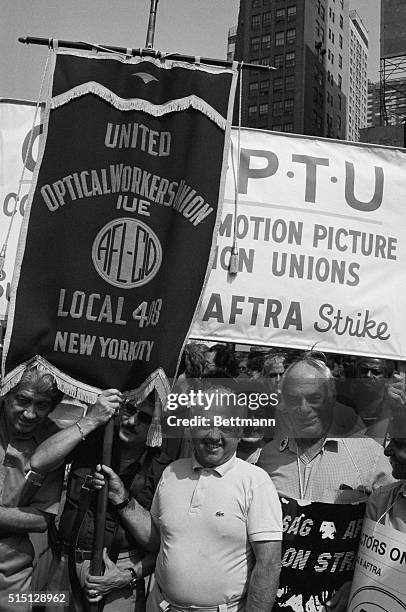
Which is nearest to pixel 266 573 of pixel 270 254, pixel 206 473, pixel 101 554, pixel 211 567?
pixel 211 567

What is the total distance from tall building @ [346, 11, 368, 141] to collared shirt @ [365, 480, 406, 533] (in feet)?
342

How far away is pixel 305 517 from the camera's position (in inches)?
104

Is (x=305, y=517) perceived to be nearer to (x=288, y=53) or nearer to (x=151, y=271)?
(x=151, y=271)

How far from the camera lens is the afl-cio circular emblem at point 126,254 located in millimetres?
2689

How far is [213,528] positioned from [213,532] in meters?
0.01

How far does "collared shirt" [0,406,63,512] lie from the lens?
2.63 m

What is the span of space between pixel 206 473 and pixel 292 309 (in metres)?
0.98

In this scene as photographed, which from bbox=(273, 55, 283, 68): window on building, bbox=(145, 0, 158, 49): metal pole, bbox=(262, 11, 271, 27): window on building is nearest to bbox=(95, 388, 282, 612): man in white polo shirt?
bbox=(145, 0, 158, 49): metal pole

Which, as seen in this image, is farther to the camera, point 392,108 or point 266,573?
point 392,108

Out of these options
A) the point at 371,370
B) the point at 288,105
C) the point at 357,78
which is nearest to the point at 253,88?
the point at 288,105

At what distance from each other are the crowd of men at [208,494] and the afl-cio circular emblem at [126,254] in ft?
1.61

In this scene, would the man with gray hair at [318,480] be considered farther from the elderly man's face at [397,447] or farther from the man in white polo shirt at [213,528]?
Result: the man in white polo shirt at [213,528]

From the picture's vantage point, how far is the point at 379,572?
7.89 feet

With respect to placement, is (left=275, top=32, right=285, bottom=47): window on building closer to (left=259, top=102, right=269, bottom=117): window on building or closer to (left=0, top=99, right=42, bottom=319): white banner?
(left=259, top=102, right=269, bottom=117): window on building
